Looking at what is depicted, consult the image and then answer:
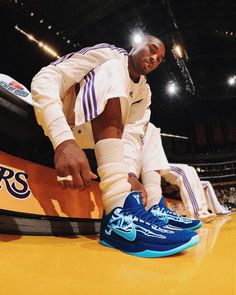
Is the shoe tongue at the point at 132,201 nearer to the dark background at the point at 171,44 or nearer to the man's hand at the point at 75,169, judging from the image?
the man's hand at the point at 75,169

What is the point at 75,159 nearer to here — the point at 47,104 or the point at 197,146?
the point at 47,104

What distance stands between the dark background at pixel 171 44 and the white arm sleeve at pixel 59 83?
102 inches

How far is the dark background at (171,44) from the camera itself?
429cm

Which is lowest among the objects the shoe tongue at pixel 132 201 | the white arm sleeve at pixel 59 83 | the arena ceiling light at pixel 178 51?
the shoe tongue at pixel 132 201

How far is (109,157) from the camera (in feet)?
2.50

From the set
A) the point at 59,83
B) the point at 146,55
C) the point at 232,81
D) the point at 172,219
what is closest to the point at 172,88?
the point at 232,81

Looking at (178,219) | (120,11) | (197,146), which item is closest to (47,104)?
(178,219)

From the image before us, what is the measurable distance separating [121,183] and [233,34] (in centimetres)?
762

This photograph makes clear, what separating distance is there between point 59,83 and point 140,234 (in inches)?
21.8

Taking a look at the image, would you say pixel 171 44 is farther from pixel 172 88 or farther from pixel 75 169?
pixel 75 169

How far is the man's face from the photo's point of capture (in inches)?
42.8

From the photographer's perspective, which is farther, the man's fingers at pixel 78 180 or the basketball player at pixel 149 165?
the basketball player at pixel 149 165

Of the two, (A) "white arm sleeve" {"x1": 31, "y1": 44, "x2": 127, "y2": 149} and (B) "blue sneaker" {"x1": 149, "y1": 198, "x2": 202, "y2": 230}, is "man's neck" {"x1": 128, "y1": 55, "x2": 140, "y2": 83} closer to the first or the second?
(A) "white arm sleeve" {"x1": 31, "y1": 44, "x2": 127, "y2": 149}

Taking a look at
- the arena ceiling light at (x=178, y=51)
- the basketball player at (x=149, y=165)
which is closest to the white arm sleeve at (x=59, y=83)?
the basketball player at (x=149, y=165)
